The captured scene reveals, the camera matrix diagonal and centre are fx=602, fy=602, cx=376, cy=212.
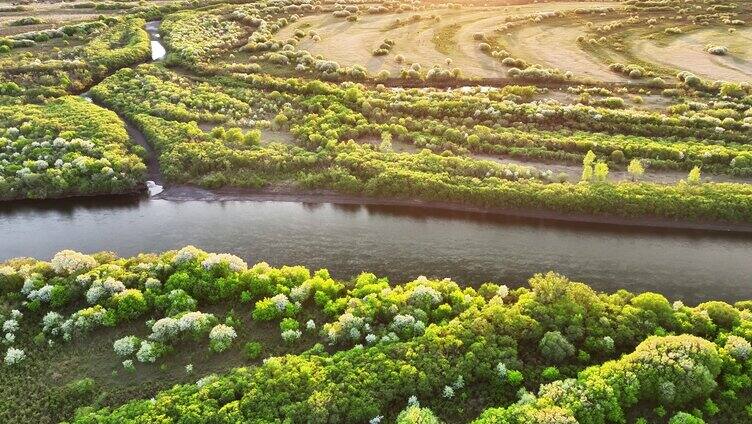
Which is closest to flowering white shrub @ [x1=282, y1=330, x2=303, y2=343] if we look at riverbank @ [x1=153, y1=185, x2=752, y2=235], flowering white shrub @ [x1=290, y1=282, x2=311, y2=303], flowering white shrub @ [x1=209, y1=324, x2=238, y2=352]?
flowering white shrub @ [x1=209, y1=324, x2=238, y2=352]

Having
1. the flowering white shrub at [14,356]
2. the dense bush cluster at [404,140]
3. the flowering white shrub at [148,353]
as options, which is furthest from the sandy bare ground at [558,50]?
the flowering white shrub at [14,356]

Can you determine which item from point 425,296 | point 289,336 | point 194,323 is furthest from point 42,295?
point 425,296

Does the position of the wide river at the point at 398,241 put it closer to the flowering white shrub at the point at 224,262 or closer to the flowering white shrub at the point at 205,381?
the flowering white shrub at the point at 224,262

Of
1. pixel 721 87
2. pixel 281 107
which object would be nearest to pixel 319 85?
pixel 281 107

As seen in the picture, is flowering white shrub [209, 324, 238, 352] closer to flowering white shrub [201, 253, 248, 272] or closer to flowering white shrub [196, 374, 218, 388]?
flowering white shrub [196, 374, 218, 388]

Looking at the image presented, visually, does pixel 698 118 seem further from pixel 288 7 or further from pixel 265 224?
pixel 288 7
